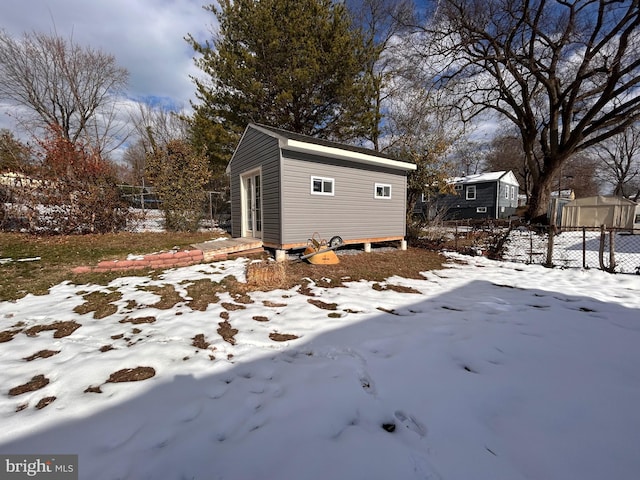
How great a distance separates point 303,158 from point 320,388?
18.0 feet

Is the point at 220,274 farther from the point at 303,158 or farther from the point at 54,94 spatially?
the point at 54,94

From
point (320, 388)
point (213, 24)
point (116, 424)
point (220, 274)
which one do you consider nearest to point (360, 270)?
point (220, 274)

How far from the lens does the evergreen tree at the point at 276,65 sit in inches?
413

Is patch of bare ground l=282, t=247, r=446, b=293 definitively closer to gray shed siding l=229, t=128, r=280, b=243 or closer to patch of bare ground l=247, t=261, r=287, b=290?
patch of bare ground l=247, t=261, r=287, b=290

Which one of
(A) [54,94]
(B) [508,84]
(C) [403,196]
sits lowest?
(C) [403,196]

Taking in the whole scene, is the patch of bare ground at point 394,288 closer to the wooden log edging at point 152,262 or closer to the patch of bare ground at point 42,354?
the wooden log edging at point 152,262

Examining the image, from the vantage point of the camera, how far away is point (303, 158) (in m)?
6.44

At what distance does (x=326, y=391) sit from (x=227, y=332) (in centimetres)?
139

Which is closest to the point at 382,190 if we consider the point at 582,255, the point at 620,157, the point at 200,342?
the point at 582,255

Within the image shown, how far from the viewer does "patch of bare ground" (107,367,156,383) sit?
203cm

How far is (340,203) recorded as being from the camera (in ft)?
24.1

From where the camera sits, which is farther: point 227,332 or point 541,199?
point 541,199

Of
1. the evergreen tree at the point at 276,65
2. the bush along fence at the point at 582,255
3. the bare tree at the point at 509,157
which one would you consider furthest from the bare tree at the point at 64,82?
the bare tree at the point at 509,157

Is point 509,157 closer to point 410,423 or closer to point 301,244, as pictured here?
point 301,244
